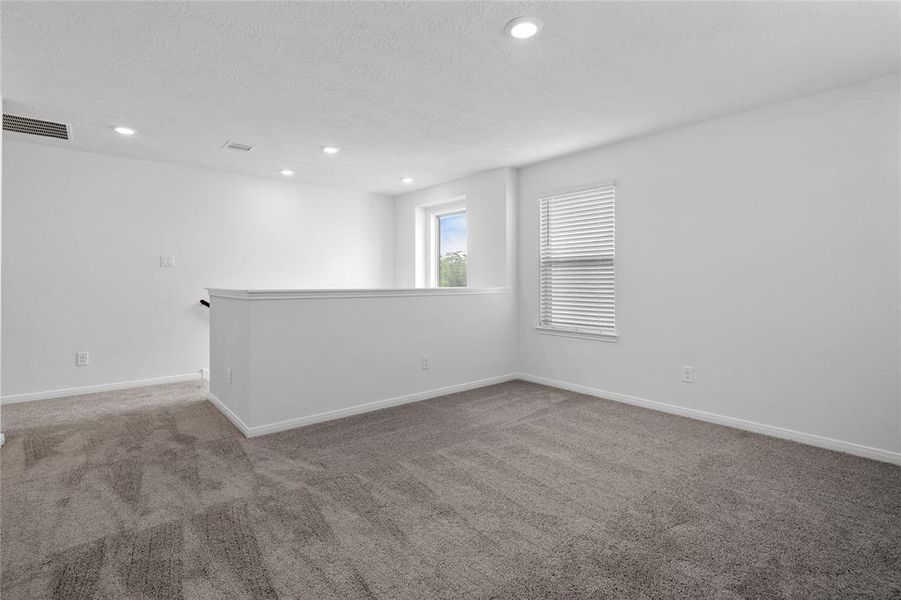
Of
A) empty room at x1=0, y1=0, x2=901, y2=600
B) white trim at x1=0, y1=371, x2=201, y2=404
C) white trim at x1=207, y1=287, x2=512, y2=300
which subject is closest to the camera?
empty room at x1=0, y1=0, x2=901, y2=600

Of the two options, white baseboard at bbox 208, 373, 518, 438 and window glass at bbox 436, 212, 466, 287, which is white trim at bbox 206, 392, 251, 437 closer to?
white baseboard at bbox 208, 373, 518, 438

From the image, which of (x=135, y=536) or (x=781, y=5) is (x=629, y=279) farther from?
(x=135, y=536)

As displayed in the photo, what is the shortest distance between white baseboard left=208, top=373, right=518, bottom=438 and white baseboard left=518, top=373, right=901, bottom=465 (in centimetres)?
92

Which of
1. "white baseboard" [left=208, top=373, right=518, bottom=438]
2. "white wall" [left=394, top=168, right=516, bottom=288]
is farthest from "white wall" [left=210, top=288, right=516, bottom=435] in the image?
"white wall" [left=394, top=168, right=516, bottom=288]

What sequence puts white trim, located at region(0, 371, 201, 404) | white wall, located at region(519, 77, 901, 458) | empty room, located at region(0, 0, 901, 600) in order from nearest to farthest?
empty room, located at region(0, 0, 901, 600), white wall, located at region(519, 77, 901, 458), white trim, located at region(0, 371, 201, 404)

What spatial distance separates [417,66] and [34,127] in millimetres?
3262

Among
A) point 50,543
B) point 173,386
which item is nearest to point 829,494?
point 50,543

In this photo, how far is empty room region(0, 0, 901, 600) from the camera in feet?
5.82

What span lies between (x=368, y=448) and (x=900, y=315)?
3.30 meters

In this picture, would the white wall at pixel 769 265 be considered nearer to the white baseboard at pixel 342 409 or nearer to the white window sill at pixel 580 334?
the white window sill at pixel 580 334

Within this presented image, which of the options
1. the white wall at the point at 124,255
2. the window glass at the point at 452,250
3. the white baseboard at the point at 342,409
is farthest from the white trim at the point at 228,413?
the window glass at the point at 452,250

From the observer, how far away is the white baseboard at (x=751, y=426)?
8.55ft

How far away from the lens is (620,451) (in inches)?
108

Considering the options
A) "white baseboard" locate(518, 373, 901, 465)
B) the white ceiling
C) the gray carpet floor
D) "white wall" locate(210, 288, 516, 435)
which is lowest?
→ the gray carpet floor
